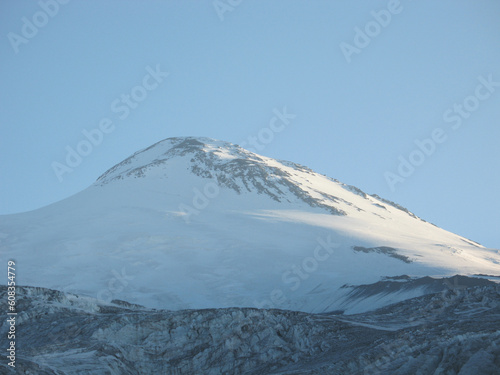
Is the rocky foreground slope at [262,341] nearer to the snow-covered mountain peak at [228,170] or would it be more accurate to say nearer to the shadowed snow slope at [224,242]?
the shadowed snow slope at [224,242]

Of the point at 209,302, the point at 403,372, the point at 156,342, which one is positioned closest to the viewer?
the point at 403,372

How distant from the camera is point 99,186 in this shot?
144625 mm

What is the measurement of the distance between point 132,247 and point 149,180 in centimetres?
4667

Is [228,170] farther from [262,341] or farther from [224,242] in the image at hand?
[262,341]

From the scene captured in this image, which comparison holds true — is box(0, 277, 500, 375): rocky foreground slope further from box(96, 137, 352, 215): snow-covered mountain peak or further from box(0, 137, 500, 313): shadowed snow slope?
box(96, 137, 352, 215): snow-covered mountain peak

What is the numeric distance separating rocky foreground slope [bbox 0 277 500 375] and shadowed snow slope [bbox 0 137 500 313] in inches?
1008

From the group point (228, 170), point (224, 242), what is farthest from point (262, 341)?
point (228, 170)

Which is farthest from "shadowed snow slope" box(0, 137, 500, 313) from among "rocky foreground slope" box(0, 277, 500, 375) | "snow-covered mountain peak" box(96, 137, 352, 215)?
"rocky foreground slope" box(0, 277, 500, 375)

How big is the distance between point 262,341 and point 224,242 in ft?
212

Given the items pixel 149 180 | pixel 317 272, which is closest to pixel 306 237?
pixel 317 272

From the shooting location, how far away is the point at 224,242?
101 m

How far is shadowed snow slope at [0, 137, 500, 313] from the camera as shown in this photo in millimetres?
79125

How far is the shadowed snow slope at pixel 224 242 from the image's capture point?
260ft

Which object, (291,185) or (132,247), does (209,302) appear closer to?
(132,247)
